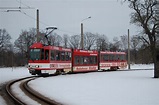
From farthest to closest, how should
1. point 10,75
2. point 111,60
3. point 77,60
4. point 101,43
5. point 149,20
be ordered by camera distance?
point 101,43
point 111,60
point 77,60
point 10,75
point 149,20

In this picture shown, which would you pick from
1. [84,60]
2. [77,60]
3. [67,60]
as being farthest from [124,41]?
[67,60]

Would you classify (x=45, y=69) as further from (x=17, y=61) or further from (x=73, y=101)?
(x=17, y=61)

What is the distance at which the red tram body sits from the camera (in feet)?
92.6

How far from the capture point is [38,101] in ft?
42.5

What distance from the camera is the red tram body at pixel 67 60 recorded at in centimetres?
2823

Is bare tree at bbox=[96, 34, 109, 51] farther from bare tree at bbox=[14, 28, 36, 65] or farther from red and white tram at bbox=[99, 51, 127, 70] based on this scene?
red and white tram at bbox=[99, 51, 127, 70]

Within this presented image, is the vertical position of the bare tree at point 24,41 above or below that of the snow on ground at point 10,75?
above

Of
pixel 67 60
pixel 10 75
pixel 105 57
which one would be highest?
pixel 105 57

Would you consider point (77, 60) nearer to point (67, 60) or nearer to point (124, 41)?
point (67, 60)

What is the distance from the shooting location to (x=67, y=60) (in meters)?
32.8

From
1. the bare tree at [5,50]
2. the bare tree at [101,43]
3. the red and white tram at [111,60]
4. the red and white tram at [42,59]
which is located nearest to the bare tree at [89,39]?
the bare tree at [101,43]

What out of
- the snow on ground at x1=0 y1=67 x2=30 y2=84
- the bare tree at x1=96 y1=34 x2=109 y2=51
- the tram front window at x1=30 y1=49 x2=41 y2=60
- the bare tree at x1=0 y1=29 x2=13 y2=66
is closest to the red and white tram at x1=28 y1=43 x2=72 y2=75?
the tram front window at x1=30 y1=49 x2=41 y2=60

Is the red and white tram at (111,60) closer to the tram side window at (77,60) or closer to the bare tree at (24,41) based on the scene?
the tram side window at (77,60)

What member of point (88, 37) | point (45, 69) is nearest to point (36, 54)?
point (45, 69)
